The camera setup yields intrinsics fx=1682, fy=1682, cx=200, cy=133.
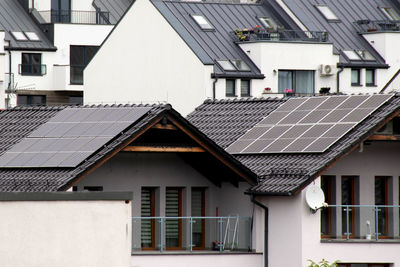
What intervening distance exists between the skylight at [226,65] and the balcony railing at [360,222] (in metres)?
28.1

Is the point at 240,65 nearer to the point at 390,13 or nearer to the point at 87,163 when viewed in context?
the point at 390,13

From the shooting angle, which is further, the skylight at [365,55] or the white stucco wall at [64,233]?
the skylight at [365,55]

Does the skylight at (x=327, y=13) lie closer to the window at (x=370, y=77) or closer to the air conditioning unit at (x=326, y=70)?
the window at (x=370, y=77)

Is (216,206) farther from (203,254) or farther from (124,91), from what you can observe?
(124,91)

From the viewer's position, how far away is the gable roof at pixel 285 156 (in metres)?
42.6

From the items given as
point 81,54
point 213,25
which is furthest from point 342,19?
point 81,54

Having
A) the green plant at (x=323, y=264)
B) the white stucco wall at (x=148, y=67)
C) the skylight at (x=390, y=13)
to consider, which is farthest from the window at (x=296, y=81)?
the green plant at (x=323, y=264)

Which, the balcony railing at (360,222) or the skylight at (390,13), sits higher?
→ the skylight at (390,13)

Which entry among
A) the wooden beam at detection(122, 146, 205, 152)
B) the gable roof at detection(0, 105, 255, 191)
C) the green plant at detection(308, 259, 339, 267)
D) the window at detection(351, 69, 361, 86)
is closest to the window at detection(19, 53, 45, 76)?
the window at detection(351, 69, 361, 86)

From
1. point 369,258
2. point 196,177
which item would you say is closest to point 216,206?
point 196,177

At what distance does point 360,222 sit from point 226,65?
95.8ft

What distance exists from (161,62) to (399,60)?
45.1ft

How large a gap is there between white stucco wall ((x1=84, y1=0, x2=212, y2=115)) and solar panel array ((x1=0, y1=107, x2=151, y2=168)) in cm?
2456

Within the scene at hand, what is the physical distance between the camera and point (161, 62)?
2835 inches
